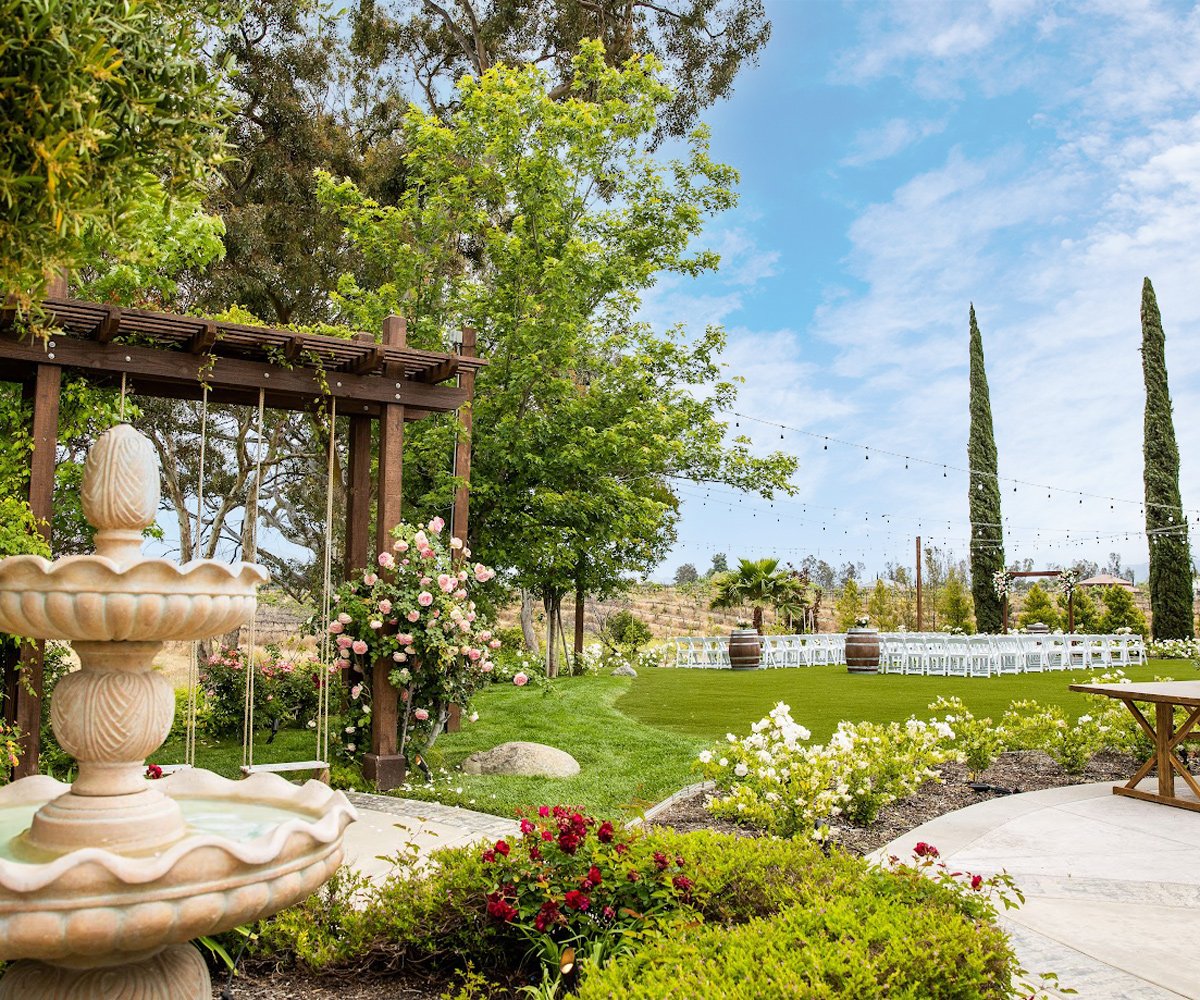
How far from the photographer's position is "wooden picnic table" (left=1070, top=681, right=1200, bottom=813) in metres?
5.68

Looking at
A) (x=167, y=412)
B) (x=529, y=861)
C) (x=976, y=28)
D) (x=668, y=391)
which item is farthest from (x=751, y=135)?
(x=529, y=861)

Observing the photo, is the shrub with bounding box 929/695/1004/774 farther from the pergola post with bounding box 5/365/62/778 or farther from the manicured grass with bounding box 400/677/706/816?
the pergola post with bounding box 5/365/62/778

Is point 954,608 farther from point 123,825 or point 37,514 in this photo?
point 123,825

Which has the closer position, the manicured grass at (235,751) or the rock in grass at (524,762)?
the rock in grass at (524,762)

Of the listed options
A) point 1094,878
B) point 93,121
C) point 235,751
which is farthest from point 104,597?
point 235,751

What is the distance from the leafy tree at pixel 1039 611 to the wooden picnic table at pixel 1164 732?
22262 millimetres

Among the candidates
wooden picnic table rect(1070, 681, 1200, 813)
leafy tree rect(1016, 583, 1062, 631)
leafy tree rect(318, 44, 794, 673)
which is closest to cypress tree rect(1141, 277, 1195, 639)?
leafy tree rect(1016, 583, 1062, 631)

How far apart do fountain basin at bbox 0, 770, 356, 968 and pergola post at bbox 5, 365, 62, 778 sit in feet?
11.9

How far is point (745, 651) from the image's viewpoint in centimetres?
1923

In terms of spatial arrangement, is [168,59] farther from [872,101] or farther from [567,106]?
[872,101]

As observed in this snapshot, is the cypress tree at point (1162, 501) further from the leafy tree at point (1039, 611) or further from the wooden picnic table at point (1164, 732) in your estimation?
the wooden picnic table at point (1164, 732)

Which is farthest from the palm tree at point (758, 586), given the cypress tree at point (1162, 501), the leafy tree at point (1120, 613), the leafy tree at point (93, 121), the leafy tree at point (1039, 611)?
the leafy tree at point (93, 121)

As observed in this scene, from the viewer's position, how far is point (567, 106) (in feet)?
43.7

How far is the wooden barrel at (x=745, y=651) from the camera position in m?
19.2
